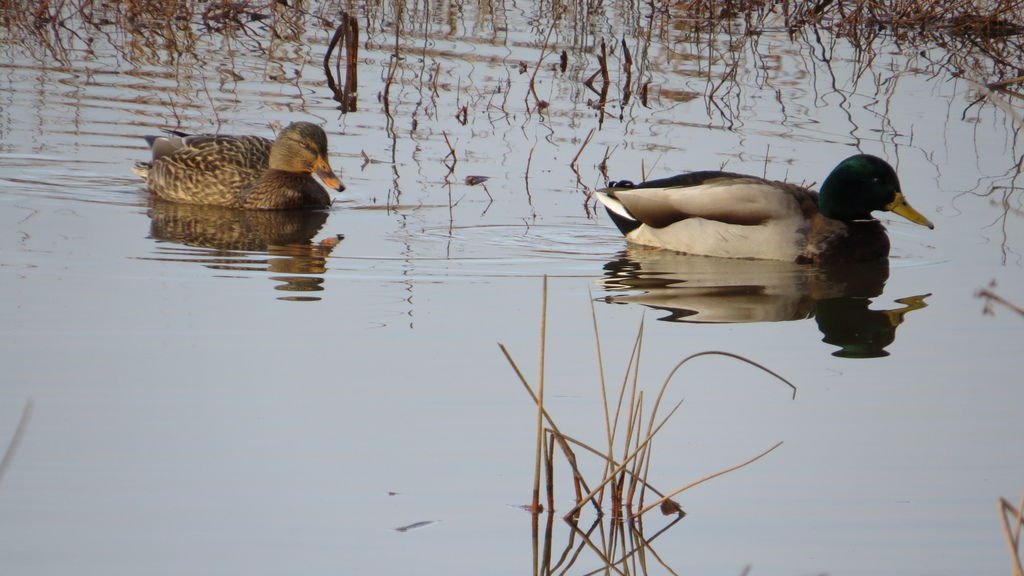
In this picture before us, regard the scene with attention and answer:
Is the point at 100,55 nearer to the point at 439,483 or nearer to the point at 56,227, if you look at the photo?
the point at 56,227

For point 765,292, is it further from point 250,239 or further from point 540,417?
point 540,417

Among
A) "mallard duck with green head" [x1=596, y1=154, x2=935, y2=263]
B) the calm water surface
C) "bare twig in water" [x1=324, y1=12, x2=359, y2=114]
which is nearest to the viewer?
the calm water surface

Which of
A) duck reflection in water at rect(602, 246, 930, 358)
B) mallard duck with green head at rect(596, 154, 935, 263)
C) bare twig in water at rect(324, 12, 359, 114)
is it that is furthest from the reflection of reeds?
bare twig in water at rect(324, 12, 359, 114)

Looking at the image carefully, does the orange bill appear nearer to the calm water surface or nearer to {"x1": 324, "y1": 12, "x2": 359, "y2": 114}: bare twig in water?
the calm water surface

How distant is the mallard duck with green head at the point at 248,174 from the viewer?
30.4ft

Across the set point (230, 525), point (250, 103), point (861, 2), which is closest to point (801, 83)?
point (861, 2)

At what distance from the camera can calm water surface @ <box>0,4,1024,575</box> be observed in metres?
4.49

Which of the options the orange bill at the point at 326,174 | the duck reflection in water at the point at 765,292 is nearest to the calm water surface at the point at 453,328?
the duck reflection in water at the point at 765,292

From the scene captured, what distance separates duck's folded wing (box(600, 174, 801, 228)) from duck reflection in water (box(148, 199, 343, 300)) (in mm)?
1623

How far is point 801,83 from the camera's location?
1296cm

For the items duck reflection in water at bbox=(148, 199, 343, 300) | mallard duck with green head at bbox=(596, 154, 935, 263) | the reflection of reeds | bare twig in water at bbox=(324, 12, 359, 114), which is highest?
bare twig in water at bbox=(324, 12, 359, 114)

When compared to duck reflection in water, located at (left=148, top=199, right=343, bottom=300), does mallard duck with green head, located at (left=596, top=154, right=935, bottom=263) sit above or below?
above

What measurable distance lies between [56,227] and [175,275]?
1.25 metres

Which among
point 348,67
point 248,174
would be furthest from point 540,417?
point 348,67
